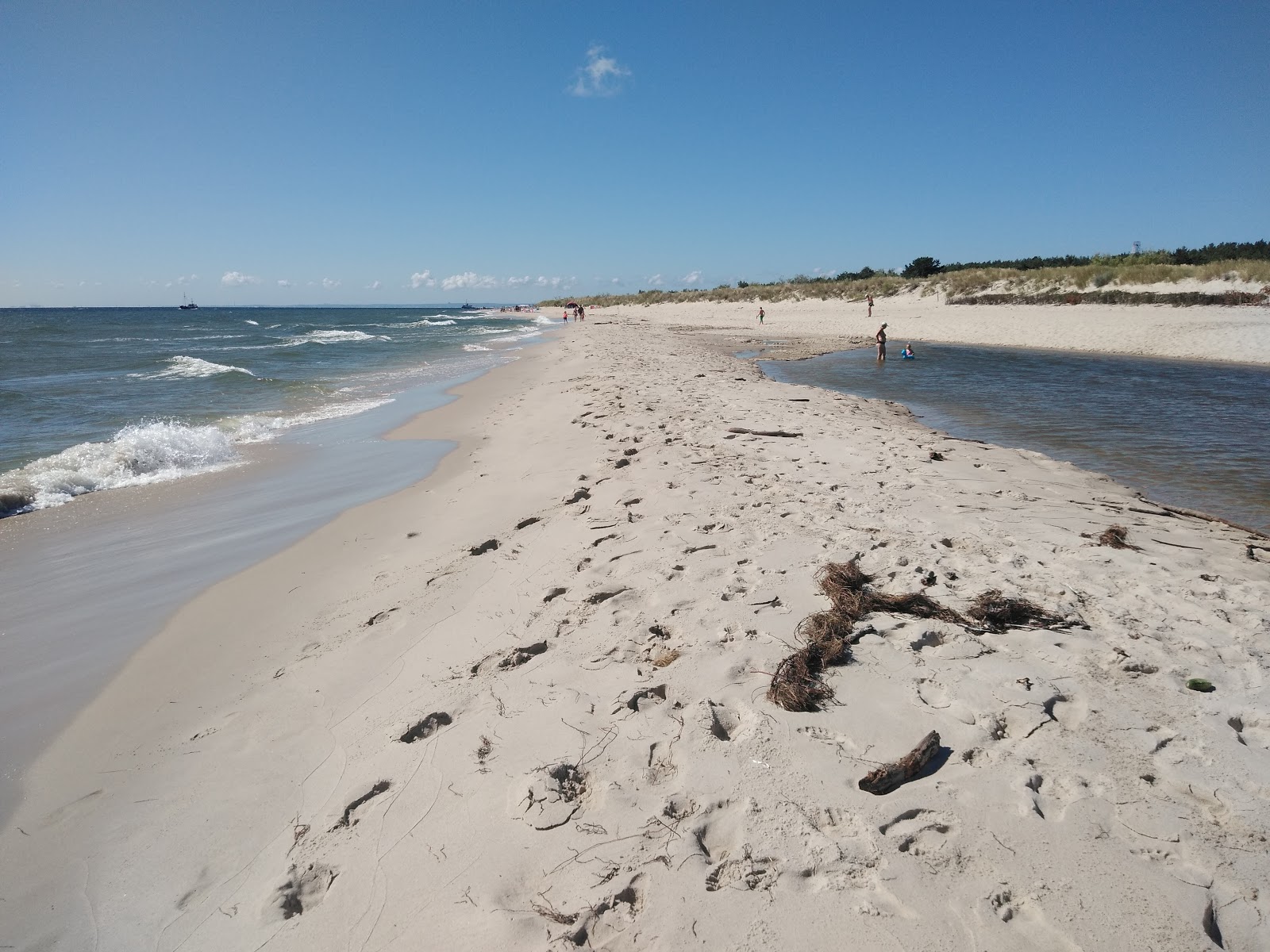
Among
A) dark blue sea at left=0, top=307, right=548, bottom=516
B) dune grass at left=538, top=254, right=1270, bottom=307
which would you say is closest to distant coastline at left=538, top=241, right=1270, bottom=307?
dune grass at left=538, top=254, right=1270, bottom=307

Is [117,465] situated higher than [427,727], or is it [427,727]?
[117,465]

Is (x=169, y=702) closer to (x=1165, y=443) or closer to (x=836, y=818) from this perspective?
(x=836, y=818)

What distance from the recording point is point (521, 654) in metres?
3.47

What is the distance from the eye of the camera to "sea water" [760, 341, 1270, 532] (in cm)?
728

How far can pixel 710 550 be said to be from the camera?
4426mm

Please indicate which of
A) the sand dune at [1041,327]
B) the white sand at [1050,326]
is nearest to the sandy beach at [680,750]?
the sand dune at [1041,327]

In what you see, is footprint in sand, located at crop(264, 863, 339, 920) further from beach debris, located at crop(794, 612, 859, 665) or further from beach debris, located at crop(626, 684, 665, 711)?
beach debris, located at crop(794, 612, 859, 665)

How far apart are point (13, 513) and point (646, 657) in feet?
26.0

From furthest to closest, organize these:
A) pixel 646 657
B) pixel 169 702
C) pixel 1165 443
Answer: pixel 1165 443
pixel 169 702
pixel 646 657

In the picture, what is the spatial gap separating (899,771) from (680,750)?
0.85 meters

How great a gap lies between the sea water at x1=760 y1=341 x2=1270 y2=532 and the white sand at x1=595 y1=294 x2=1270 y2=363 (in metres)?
1.92

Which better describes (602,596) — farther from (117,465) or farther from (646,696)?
(117,465)

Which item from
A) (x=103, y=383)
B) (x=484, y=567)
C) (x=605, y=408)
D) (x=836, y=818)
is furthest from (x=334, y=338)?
(x=836, y=818)

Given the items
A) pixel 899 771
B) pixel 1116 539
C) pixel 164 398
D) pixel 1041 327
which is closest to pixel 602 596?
pixel 899 771
